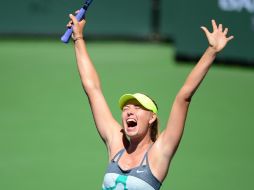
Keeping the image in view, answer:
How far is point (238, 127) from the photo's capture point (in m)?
12.3

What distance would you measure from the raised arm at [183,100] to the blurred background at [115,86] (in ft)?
12.3

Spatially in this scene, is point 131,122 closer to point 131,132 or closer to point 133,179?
point 131,132

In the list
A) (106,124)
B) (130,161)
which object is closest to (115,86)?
(106,124)

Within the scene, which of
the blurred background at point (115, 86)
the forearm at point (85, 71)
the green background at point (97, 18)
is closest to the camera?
the forearm at point (85, 71)

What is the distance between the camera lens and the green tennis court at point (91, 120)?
384 inches

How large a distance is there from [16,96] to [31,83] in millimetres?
1359

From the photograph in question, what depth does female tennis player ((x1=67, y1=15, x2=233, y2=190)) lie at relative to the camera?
5496 mm

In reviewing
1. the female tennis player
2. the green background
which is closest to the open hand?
the female tennis player

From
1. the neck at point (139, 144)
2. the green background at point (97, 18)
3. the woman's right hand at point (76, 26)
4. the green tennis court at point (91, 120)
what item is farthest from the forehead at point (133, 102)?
the green background at point (97, 18)

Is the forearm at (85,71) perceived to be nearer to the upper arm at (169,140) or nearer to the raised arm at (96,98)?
the raised arm at (96,98)

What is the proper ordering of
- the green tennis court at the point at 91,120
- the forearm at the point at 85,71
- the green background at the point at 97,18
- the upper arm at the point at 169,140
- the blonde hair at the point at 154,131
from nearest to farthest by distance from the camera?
1. the upper arm at the point at 169,140
2. the blonde hair at the point at 154,131
3. the forearm at the point at 85,71
4. the green tennis court at the point at 91,120
5. the green background at the point at 97,18

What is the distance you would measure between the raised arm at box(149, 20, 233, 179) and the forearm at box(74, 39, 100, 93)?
89 cm

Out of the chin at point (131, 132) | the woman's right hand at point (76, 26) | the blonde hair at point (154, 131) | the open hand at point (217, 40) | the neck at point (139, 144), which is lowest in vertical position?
the neck at point (139, 144)

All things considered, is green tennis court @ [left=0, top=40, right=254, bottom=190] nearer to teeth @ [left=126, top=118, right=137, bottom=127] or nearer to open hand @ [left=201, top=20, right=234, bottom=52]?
teeth @ [left=126, top=118, right=137, bottom=127]
